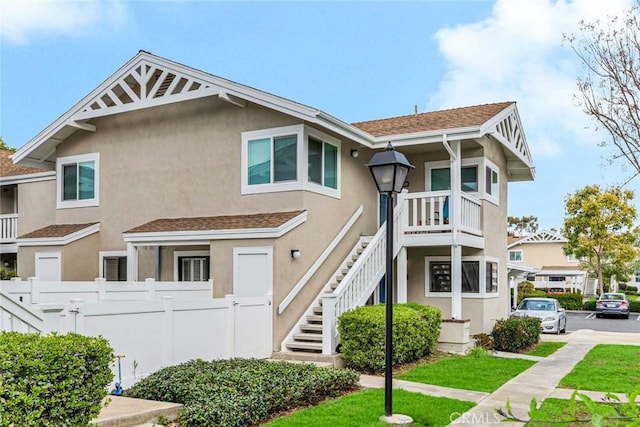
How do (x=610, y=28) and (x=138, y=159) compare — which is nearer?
(x=610, y=28)

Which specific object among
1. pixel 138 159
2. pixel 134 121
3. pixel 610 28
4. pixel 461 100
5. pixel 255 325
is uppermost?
pixel 461 100

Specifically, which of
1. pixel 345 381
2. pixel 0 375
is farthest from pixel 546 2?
pixel 0 375

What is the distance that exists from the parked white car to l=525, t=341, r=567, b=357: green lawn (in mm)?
4045

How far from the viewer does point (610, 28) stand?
466 inches

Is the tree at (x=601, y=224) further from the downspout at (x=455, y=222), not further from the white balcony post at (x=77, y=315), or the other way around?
the white balcony post at (x=77, y=315)

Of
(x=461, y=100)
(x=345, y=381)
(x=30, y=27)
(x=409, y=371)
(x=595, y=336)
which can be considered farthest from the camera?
(x=461, y=100)

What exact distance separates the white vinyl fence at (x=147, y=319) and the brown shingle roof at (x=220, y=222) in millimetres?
1387

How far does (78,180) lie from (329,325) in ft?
30.7

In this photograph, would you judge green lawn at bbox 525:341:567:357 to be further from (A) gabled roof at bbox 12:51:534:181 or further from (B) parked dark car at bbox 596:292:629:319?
(B) parked dark car at bbox 596:292:629:319

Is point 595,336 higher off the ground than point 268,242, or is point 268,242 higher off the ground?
point 268,242

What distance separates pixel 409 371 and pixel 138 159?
917 cm

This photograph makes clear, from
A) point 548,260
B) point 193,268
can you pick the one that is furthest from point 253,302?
point 548,260

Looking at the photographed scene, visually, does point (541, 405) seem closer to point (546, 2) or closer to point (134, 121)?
point (546, 2)

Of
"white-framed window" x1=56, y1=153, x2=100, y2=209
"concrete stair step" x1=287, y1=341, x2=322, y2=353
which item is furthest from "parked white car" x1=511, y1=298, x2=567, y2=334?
"white-framed window" x1=56, y1=153, x2=100, y2=209
